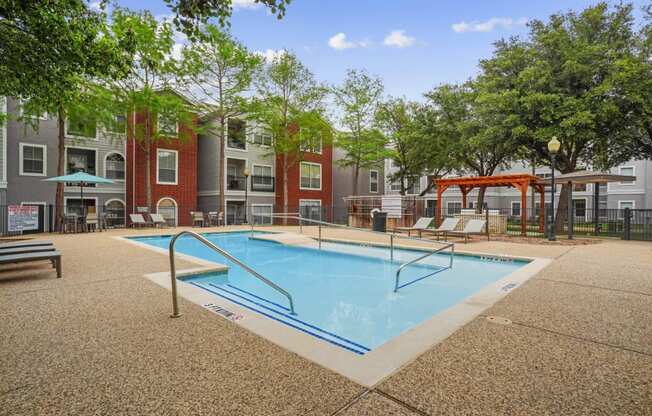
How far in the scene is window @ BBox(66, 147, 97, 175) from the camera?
1977 cm

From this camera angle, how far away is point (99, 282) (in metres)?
5.33

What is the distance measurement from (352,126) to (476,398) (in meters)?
25.6

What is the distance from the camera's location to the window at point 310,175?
28.0 meters

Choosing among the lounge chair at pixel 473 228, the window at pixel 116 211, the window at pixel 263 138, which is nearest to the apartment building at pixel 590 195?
the window at pixel 263 138

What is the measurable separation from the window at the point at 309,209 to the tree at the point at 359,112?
513cm

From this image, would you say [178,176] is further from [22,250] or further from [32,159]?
[22,250]

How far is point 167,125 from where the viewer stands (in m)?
19.8

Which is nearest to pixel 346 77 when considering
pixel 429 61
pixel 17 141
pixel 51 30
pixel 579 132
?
pixel 429 61

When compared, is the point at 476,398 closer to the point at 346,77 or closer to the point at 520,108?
the point at 520,108

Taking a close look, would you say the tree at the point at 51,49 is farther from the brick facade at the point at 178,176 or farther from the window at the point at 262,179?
the window at the point at 262,179

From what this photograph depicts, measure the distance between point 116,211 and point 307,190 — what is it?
13.5 m

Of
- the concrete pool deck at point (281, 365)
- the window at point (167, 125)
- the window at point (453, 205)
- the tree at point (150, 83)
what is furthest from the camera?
the window at point (453, 205)

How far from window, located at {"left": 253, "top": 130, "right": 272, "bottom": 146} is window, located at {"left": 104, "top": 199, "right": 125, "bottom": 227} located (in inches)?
392

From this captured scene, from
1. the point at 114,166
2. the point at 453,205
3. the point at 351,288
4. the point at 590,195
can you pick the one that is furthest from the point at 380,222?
the point at 590,195
